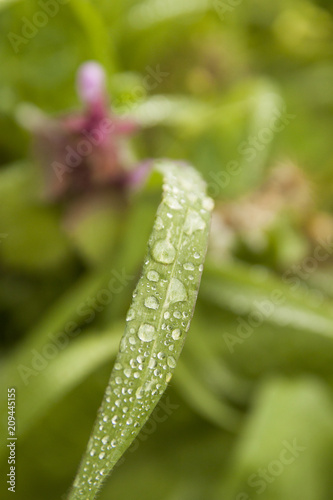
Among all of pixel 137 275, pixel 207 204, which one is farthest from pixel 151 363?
pixel 137 275

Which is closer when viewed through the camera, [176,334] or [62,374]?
[176,334]

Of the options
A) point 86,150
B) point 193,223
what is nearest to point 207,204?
point 193,223

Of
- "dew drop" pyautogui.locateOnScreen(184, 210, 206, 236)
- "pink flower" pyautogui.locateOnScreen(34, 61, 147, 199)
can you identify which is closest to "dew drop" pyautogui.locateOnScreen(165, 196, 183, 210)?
"dew drop" pyautogui.locateOnScreen(184, 210, 206, 236)

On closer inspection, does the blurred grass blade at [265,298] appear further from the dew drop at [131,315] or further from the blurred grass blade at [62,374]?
the dew drop at [131,315]

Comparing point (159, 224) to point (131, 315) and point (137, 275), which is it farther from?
point (137, 275)

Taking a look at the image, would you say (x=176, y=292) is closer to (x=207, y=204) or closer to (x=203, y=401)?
(x=207, y=204)

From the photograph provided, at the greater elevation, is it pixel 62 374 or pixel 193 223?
pixel 193 223

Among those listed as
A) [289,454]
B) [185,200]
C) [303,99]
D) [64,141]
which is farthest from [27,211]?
[303,99]
